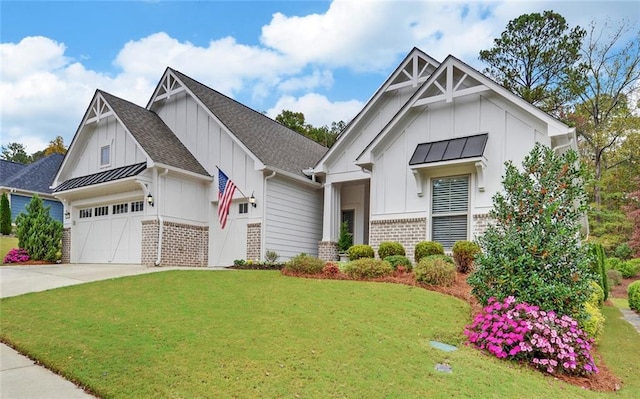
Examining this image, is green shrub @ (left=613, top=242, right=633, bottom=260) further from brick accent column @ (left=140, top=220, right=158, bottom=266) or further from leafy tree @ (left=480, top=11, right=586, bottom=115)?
brick accent column @ (left=140, top=220, right=158, bottom=266)

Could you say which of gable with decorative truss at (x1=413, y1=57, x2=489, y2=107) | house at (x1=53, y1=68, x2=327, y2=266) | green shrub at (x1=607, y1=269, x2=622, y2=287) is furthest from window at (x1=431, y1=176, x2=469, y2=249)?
green shrub at (x1=607, y1=269, x2=622, y2=287)

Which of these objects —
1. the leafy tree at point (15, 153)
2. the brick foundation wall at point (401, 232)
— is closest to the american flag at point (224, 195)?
the brick foundation wall at point (401, 232)

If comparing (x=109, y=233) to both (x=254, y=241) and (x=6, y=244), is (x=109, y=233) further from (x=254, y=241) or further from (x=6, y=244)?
(x=6, y=244)

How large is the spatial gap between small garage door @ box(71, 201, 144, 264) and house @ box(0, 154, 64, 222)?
33.8 ft

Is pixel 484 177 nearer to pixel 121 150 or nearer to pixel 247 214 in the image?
pixel 247 214

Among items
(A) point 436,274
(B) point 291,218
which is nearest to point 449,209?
(A) point 436,274

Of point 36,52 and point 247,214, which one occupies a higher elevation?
point 36,52

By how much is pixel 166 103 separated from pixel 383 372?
17.2m

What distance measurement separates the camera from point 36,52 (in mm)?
15023

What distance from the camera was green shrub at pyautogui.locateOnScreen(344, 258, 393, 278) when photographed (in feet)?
36.6

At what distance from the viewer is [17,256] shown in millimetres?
18250

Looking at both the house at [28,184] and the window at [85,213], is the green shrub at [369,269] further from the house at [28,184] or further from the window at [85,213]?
the house at [28,184]

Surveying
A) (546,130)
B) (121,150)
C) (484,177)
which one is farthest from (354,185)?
(121,150)

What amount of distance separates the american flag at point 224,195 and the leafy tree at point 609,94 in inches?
949
